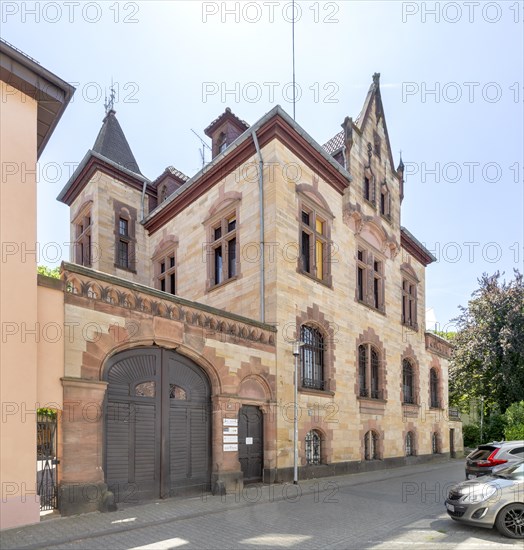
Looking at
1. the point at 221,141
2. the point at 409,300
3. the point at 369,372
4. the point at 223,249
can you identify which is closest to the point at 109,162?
the point at 221,141

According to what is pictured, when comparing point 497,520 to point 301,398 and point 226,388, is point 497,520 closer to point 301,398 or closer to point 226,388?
point 226,388

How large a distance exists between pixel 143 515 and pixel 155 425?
2311 mm

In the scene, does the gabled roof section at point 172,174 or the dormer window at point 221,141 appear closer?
the dormer window at point 221,141

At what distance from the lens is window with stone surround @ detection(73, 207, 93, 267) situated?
24.5 m

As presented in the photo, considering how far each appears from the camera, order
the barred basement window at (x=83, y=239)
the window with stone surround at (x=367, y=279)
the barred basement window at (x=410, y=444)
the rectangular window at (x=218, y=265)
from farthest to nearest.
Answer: the barred basement window at (x=83, y=239)
the barred basement window at (x=410, y=444)
the window with stone surround at (x=367, y=279)
the rectangular window at (x=218, y=265)

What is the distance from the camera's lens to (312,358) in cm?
1838

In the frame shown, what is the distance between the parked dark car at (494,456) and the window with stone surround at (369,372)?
6.08 metres

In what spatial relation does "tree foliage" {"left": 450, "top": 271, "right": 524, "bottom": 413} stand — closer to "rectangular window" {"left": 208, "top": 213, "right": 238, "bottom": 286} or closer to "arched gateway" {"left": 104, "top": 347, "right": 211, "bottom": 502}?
"rectangular window" {"left": 208, "top": 213, "right": 238, "bottom": 286}

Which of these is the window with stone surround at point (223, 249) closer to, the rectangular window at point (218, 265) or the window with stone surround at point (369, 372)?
the rectangular window at point (218, 265)

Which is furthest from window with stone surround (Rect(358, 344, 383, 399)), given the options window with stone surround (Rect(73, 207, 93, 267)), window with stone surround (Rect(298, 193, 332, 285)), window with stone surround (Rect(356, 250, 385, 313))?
window with stone surround (Rect(73, 207, 93, 267))

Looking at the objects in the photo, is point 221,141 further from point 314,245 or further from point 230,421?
point 230,421

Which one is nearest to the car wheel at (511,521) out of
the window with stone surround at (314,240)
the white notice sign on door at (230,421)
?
the white notice sign on door at (230,421)

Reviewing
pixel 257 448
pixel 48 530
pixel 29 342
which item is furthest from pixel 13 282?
pixel 257 448

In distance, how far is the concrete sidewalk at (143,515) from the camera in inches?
337
